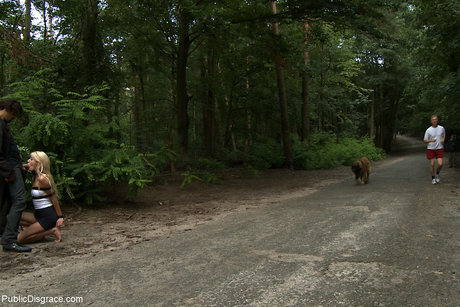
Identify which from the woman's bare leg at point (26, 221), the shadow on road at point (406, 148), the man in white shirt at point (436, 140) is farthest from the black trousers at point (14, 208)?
the shadow on road at point (406, 148)

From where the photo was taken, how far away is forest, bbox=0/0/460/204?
24.6ft

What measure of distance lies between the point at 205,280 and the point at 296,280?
94 cm

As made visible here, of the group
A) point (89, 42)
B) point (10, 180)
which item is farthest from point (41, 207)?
point (89, 42)

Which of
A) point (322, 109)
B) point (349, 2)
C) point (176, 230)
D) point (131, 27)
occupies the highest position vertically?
point (131, 27)

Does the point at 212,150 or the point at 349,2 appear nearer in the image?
the point at 349,2

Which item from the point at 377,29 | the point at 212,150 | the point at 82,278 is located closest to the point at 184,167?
the point at 212,150

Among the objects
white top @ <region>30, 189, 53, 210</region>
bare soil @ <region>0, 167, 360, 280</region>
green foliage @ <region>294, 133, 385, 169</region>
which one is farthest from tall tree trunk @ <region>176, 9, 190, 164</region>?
white top @ <region>30, 189, 53, 210</region>

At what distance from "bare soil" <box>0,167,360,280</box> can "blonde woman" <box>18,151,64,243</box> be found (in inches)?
7.6

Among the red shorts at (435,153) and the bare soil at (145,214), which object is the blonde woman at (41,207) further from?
the red shorts at (435,153)

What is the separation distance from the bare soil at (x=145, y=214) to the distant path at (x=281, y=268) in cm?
40

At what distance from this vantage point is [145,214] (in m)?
7.43

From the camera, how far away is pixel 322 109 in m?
27.0

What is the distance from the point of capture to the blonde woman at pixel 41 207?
191 inches

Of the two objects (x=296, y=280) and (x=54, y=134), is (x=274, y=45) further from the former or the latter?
(x=296, y=280)
